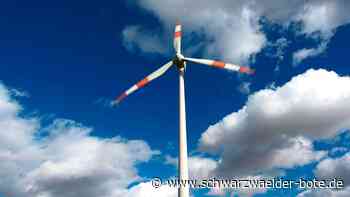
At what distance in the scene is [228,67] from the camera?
8950cm

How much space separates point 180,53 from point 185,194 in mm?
34314

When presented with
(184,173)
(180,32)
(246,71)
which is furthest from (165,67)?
(184,173)

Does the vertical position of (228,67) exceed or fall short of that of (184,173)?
it exceeds it

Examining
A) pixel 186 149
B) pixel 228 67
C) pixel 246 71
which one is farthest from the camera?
pixel 228 67

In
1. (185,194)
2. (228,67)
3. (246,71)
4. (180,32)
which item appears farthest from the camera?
(180,32)

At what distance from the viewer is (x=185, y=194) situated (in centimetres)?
7000

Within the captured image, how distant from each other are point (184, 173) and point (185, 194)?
4316 millimetres

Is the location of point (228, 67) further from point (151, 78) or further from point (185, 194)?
point (185, 194)

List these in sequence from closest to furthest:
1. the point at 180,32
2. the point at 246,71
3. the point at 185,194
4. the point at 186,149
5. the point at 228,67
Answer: the point at 185,194
the point at 186,149
the point at 246,71
the point at 228,67
the point at 180,32

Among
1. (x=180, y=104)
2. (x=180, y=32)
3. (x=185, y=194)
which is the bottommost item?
(x=185, y=194)

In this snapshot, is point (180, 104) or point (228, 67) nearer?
point (180, 104)

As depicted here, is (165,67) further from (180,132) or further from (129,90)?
(180,132)

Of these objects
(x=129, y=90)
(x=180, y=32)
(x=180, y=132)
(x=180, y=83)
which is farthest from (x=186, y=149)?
(x=180, y=32)

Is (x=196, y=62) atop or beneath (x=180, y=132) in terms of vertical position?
atop
